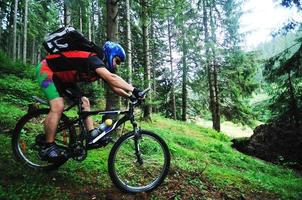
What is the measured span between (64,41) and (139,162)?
2276 mm

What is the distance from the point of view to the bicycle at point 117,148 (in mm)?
5031

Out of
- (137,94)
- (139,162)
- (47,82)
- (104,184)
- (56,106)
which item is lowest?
(104,184)

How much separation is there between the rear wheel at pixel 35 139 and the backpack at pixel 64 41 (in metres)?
1.05

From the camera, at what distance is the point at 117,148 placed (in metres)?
4.96

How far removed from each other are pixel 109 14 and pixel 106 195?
13.9 feet

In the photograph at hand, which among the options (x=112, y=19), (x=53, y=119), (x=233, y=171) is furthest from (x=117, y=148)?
Answer: (x=233, y=171)

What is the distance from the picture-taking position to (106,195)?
4.88 meters

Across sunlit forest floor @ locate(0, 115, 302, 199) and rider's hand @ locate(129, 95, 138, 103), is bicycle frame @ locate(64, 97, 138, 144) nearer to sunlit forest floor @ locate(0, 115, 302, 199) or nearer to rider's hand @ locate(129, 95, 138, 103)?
rider's hand @ locate(129, 95, 138, 103)

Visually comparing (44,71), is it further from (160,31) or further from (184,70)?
(160,31)

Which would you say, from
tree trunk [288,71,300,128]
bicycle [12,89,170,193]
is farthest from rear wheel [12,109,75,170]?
tree trunk [288,71,300,128]

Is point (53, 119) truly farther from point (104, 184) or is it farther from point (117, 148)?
point (104, 184)

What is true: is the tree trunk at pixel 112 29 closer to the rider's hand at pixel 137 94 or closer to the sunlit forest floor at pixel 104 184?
the sunlit forest floor at pixel 104 184

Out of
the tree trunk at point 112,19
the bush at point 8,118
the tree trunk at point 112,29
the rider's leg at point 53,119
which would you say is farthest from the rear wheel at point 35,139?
the tree trunk at point 112,19

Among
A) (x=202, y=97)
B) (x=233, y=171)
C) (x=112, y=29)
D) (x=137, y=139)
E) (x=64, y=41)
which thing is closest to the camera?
(x=64, y=41)
